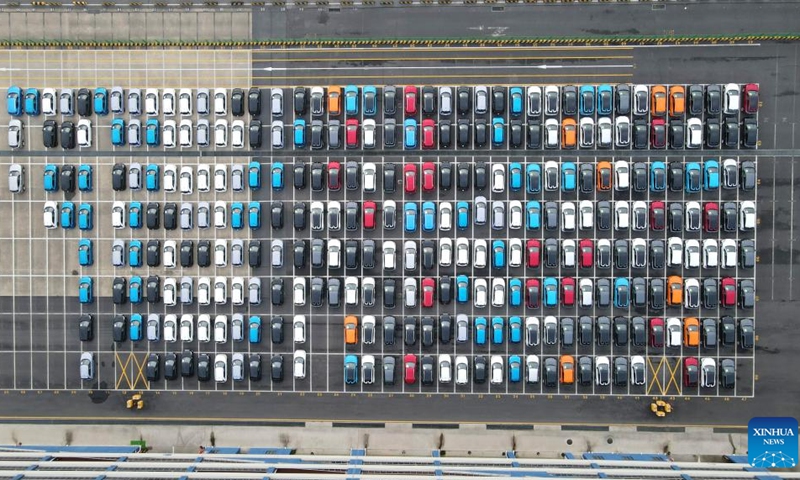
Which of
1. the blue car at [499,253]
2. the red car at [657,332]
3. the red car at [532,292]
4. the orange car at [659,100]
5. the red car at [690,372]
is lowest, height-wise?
the red car at [690,372]

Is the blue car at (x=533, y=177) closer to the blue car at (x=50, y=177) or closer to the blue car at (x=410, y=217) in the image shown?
the blue car at (x=410, y=217)

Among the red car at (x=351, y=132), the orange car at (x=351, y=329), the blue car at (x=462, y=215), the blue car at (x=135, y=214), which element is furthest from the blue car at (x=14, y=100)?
the blue car at (x=462, y=215)

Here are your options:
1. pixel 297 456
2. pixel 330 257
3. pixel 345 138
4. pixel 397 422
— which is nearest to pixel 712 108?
pixel 345 138

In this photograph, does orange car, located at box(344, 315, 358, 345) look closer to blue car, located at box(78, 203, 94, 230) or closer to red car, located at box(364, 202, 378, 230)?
red car, located at box(364, 202, 378, 230)

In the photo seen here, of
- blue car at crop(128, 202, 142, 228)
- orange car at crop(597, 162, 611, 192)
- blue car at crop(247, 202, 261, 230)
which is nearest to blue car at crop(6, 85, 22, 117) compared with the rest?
blue car at crop(128, 202, 142, 228)

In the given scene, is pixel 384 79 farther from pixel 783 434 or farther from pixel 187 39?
pixel 783 434

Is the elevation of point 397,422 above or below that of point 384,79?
below
